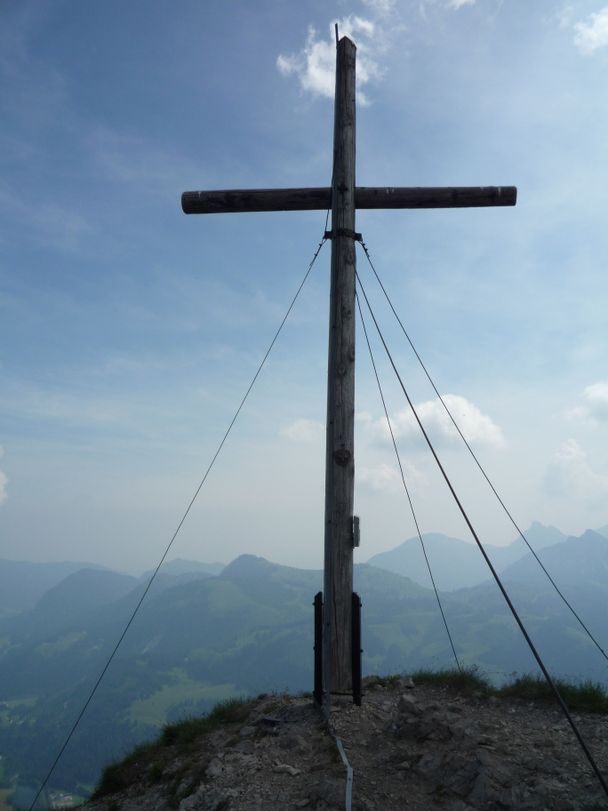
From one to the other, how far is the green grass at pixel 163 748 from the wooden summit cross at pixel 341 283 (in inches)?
87.1

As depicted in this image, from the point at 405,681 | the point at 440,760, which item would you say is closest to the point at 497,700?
the point at 405,681

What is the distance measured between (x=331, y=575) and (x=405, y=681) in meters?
3.36

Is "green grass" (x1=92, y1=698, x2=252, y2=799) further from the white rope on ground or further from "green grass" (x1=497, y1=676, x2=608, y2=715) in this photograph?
"green grass" (x1=497, y1=676, x2=608, y2=715)

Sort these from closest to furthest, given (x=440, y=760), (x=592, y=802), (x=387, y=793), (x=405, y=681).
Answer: (x=592, y=802), (x=387, y=793), (x=440, y=760), (x=405, y=681)

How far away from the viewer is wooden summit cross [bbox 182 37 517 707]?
7.25m

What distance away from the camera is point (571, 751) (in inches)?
234

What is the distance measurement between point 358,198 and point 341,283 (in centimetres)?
155

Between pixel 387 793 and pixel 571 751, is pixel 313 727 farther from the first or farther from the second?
pixel 571 751

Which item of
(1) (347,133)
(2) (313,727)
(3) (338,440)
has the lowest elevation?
(2) (313,727)

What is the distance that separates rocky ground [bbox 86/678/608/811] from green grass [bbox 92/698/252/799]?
0.05 metres

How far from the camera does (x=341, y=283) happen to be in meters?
8.05

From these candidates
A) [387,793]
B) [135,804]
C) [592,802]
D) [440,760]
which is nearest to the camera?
[592,802]

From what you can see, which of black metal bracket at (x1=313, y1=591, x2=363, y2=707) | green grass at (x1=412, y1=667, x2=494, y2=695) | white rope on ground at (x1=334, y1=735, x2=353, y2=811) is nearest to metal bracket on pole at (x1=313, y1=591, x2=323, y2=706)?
black metal bracket at (x1=313, y1=591, x2=363, y2=707)

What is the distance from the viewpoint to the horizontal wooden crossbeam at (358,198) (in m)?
8.39
